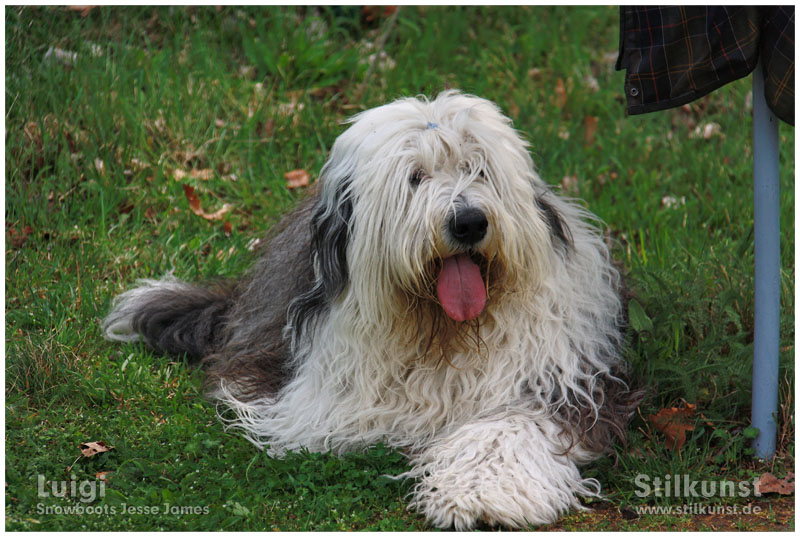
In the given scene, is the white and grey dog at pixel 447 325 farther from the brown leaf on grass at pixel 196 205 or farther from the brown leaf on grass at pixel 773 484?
the brown leaf on grass at pixel 196 205

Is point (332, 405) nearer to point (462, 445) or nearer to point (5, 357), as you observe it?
point (462, 445)

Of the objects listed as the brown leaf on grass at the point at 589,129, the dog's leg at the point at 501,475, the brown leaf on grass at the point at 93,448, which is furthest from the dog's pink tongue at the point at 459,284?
the brown leaf on grass at the point at 589,129

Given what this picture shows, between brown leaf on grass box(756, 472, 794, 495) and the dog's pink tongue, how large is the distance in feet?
4.26

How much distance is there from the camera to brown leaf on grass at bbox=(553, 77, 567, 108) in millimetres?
7387

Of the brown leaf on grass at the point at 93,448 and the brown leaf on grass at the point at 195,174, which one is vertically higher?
the brown leaf on grass at the point at 195,174

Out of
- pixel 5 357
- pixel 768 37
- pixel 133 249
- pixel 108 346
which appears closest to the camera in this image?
pixel 768 37

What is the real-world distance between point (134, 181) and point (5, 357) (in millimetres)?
2013

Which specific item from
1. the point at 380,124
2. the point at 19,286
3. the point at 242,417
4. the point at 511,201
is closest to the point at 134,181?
the point at 19,286

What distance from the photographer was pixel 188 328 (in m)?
4.96

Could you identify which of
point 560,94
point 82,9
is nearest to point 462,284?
point 560,94

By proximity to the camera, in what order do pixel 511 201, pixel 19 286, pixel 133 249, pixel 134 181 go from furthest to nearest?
pixel 134 181, pixel 133 249, pixel 19 286, pixel 511 201

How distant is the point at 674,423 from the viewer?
4027 millimetres

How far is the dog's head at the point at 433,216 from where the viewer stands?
3.55 meters

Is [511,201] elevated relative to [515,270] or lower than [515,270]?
elevated
